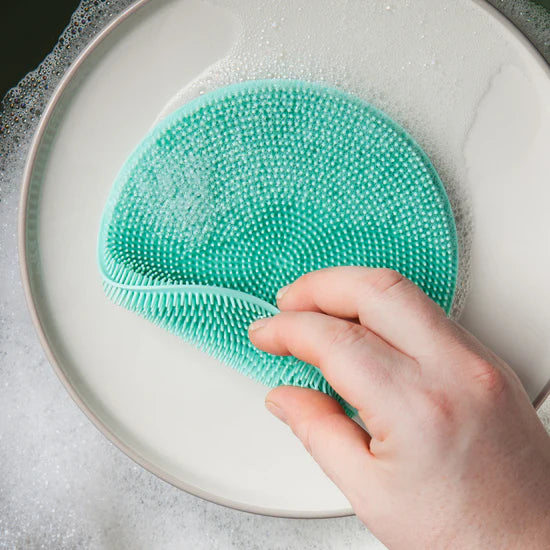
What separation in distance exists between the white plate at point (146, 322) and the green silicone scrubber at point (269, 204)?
3 centimetres

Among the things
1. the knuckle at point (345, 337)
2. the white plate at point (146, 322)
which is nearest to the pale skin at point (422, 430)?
the knuckle at point (345, 337)

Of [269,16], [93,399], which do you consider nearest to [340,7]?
[269,16]

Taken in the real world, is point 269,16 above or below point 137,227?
above

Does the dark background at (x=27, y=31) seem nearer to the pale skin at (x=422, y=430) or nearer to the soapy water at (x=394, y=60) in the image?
the soapy water at (x=394, y=60)

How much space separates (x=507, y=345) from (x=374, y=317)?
135mm

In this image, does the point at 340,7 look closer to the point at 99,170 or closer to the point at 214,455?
the point at 99,170

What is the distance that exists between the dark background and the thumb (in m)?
0.40

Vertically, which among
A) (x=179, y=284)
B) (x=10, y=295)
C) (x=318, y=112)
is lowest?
(x=10, y=295)

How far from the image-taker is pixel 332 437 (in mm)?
288

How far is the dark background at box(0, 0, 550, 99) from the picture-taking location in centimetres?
52

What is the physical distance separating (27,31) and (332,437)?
0.45 metres

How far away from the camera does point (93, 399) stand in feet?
1.29

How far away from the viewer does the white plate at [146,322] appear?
363mm

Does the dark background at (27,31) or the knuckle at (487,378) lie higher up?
the knuckle at (487,378)
